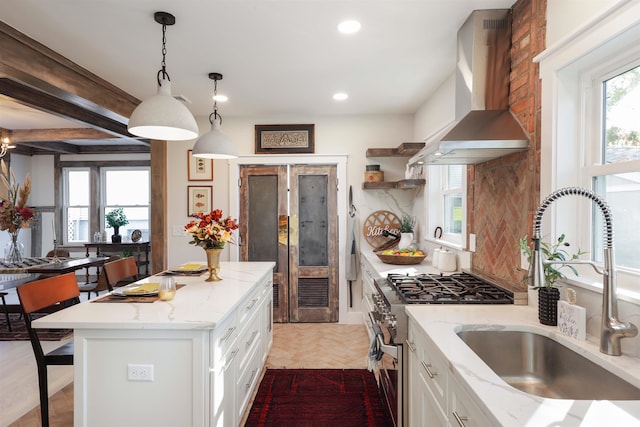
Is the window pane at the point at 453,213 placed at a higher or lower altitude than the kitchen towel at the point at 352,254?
higher

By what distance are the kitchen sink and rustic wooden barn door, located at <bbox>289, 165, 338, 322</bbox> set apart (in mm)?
3029

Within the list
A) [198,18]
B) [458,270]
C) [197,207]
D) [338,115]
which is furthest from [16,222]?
[458,270]

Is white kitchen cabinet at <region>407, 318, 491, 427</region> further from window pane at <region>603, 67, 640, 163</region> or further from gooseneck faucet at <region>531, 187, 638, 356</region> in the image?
window pane at <region>603, 67, 640, 163</region>

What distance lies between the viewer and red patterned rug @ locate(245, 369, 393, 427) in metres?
2.44

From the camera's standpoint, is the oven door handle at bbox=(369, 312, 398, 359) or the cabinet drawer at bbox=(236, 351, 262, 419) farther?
the cabinet drawer at bbox=(236, 351, 262, 419)

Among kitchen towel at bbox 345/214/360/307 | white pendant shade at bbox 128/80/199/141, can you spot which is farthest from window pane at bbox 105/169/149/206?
white pendant shade at bbox 128/80/199/141

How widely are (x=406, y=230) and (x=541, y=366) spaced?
9.12ft

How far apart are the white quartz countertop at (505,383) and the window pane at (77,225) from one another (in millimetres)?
7504

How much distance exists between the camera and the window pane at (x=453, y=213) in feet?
11.1

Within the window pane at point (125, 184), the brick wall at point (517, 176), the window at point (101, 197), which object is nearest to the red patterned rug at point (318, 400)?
the brick wall at point (517, 176)

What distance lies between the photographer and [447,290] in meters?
2.22

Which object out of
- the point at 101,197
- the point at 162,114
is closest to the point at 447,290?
the point at 162,114

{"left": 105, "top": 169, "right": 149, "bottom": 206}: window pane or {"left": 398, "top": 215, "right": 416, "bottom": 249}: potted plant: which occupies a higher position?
{"left": 105, "top": 169, "right": 149, "bottom": 206}: window pane

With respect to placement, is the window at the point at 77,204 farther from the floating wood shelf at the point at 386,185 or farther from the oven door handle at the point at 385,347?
the oven door handle at the point at 385,347
